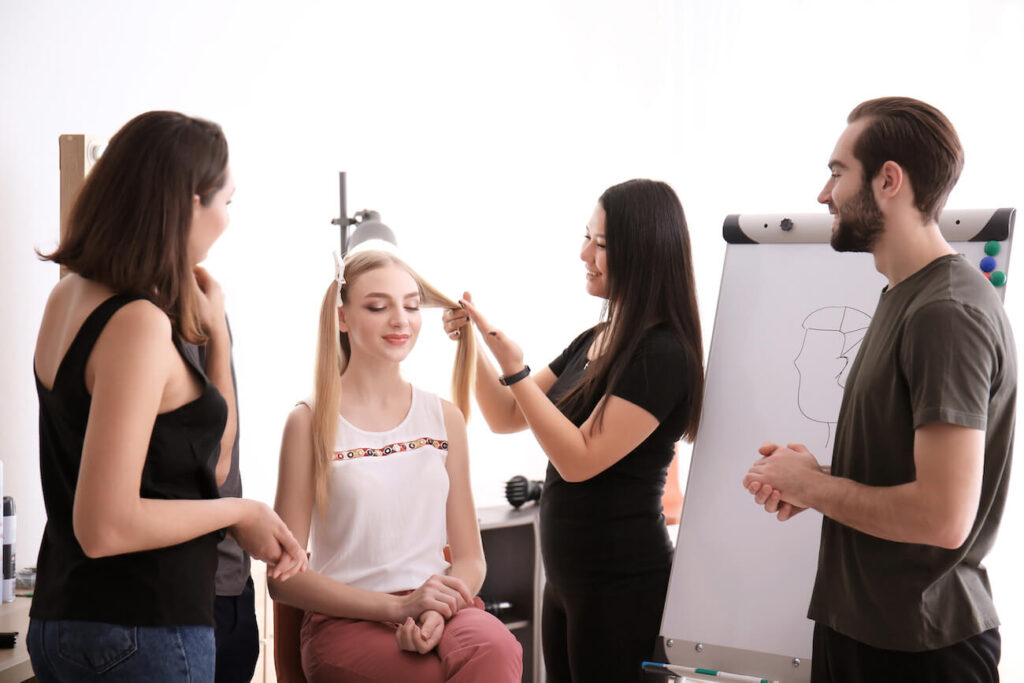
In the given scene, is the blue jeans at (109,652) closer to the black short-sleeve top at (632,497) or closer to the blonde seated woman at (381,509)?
the blonde seated woman at (381,509)

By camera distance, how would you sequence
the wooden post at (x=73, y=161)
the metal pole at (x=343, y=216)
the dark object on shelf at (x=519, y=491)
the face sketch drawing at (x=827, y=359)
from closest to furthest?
the face sketch drawing at (x=827, y=359), the wooden post at (x=73, y=161), the metal pole at (x=343, y=216), the dark object on shelf at (x=519, y=491)

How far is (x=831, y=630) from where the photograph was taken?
57.6 inches

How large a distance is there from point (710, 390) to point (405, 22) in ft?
5.85

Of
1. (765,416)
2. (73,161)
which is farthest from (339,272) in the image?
(765,416)

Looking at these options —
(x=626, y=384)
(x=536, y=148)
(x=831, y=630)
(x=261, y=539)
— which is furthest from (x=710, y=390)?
(x=536, y=148)

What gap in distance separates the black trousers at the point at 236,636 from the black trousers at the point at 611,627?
0.59 meters

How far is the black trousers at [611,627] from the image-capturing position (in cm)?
186

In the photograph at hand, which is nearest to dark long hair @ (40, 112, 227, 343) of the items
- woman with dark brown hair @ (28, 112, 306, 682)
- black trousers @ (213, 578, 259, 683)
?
woman with dark brown hair @ (28, 112, 306, 682)

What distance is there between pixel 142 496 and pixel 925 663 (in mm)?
1068

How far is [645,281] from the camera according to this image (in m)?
1.91

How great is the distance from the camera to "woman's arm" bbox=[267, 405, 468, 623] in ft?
5.80

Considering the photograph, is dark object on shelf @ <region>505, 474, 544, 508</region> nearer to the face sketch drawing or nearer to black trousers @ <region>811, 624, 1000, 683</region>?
the face sketch drawing

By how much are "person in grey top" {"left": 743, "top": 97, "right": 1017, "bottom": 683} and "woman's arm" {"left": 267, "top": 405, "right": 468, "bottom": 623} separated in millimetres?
670

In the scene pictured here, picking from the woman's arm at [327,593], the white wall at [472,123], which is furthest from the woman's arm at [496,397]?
the white wall at [472,123]
